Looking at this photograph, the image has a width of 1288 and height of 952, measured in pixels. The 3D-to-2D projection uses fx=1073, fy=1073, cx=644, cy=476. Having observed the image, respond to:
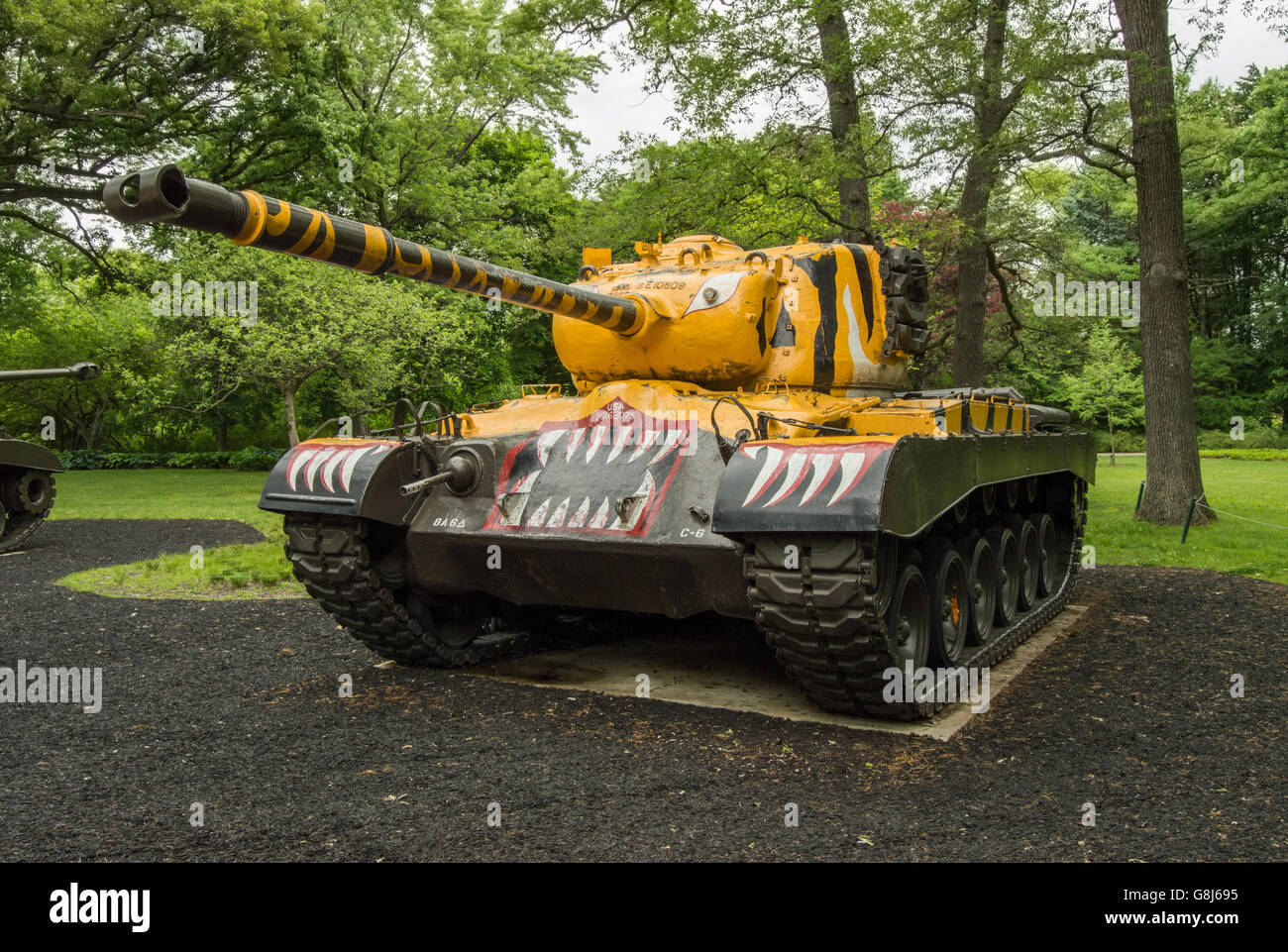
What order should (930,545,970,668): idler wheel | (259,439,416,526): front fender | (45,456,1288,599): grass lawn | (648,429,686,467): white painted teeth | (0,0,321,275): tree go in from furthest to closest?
(0,0,321,275): tree → (45,456,1288,599): grass lawn → (259,439,416,526): front fender → (930,545,970,668): idler wheel → (648,429,686,467): white painted teeth

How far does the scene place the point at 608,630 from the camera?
8789 mm

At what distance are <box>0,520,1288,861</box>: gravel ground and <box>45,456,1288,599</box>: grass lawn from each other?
11.0 ft

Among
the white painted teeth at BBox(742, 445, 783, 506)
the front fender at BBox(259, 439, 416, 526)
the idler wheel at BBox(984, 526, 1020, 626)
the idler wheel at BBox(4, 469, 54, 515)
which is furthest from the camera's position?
the idler wheel at BBox(4, 469, 54, 515)

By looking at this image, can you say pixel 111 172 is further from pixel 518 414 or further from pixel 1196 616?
pixel 1196 616

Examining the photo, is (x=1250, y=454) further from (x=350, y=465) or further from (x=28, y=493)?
(x=350, y=465)

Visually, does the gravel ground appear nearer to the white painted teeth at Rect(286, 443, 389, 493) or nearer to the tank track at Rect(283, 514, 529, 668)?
the tank track at Rect(283, 514, 529, 668)

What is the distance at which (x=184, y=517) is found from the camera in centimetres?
1861

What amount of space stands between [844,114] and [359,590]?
10.7 m

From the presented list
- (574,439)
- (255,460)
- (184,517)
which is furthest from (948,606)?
(255,460)

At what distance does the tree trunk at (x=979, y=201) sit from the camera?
1373cm

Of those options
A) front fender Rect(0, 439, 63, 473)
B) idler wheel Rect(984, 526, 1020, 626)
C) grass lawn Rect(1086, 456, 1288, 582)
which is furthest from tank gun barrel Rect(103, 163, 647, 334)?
front fender Rect(0, 439, 63, 473)

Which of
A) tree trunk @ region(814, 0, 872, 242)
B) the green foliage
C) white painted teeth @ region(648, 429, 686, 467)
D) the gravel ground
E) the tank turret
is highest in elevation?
tree trunk @ region(814, 0, 872, 242)

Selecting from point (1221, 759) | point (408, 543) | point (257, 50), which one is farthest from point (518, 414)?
point (257, 50)

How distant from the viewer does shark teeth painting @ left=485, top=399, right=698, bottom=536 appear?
619cm
